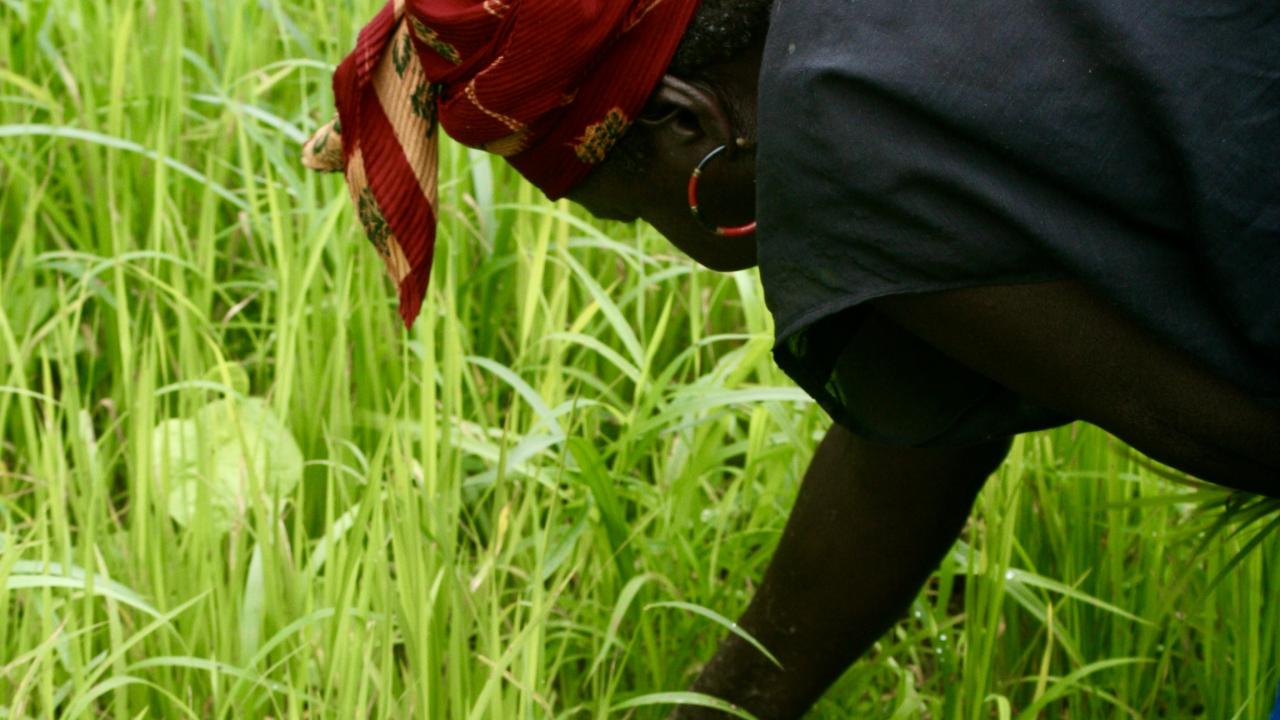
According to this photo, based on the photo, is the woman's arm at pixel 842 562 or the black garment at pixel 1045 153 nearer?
the black garment at pixel 1045 153

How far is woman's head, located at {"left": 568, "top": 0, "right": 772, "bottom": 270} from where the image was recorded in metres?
1.21

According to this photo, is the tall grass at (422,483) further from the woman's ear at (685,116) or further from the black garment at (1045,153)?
the black garment at (1045,153)

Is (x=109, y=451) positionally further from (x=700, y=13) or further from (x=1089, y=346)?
(x=1089, y=346)

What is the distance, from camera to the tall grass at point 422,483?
5.34 ft

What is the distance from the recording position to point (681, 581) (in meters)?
1.92

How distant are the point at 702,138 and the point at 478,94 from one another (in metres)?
0.18

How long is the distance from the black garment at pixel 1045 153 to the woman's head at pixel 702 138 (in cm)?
12

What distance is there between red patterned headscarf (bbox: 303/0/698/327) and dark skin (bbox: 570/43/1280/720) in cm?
4

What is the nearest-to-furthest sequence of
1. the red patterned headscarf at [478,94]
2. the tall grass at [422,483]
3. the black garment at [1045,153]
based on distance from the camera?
the black garment at [1045,153], the red patterned headscarf at [478,94], the tall grass at [422,483]

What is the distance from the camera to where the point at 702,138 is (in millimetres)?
1242

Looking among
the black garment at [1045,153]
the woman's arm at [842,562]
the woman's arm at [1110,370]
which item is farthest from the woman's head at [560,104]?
the woman's arm at [842,562]

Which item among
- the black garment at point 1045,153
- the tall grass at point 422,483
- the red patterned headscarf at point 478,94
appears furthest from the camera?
the tall grass at point 422,483

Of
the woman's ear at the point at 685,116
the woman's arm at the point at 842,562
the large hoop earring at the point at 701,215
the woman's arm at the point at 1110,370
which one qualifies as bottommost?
the woman's arm at the point at 842,562

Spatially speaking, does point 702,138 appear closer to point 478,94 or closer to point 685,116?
point 685,116
